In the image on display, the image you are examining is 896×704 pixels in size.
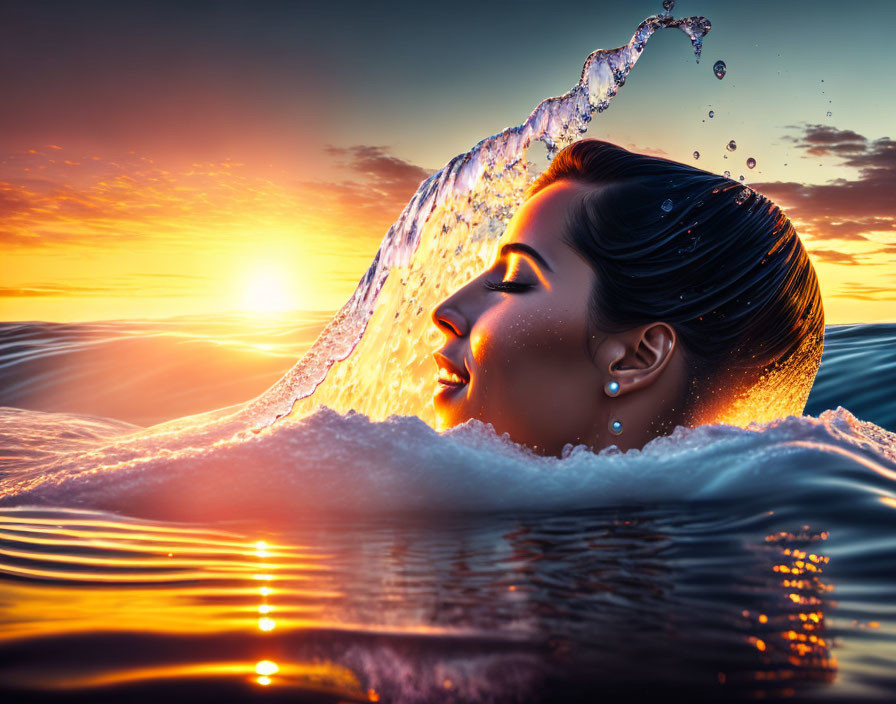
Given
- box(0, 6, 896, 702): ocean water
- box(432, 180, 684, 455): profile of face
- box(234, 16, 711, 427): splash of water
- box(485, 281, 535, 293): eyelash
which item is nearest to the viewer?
box(0, 6, 896, 702): ocean water

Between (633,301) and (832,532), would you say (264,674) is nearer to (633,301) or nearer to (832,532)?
(832,532)

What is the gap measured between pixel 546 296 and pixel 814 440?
108cm

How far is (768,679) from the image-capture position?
1008 mm

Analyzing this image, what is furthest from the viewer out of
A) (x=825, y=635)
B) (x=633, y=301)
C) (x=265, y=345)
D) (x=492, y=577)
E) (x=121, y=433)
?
(x=265, y=345)

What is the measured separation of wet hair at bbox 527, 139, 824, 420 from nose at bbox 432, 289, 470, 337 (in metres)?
0.52

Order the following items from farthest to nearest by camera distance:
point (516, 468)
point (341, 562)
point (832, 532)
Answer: point (516, 468)
point (832, 532)
point (341, 562)

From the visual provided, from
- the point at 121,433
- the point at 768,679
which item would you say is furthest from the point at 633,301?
the point at 121,433

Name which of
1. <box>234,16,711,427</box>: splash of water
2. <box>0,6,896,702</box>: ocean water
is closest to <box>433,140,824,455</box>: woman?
<box>0,6,896,702</box>: ocean water

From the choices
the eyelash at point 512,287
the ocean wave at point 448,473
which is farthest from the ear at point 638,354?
the eyelash at point 512,287

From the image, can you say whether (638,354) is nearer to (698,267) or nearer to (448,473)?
(698,267)

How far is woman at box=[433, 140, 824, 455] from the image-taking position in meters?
2.98

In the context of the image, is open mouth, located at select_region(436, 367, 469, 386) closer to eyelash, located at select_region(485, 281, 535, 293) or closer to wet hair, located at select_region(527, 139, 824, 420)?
eyelash, located at select_region(485, 281, 535, 293)

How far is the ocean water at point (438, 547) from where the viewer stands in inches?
41.3

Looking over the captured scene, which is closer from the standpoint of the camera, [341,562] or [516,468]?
[341,562]
